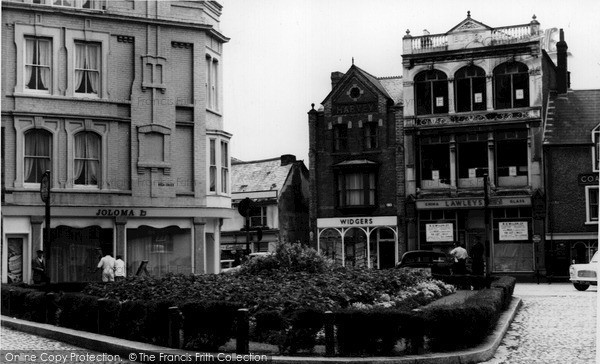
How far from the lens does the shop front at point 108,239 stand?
32.4 meters

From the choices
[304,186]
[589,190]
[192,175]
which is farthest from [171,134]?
[304,186]

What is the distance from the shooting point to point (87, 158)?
33.9 m

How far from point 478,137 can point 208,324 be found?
1525 inches

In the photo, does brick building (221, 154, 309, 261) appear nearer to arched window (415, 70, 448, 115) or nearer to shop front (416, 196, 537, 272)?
shop front (416, 196, 537, 272)

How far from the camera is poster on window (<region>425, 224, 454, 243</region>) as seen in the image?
165ft

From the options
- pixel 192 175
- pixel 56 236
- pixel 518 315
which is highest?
pixel 192 175

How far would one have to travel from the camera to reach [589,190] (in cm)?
4706

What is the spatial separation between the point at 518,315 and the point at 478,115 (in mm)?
28868

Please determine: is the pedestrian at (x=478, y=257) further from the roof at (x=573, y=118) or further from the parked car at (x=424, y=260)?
the roof at (x=573, y=118)

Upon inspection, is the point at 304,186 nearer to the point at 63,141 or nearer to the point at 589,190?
the point at 589,190

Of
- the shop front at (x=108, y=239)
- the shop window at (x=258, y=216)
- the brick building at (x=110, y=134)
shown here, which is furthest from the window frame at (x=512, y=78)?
the shop window at (x=258, y=216)

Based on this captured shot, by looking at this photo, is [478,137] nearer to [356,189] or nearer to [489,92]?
[489,92]

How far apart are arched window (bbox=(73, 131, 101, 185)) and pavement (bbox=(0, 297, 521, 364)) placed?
14898 mm

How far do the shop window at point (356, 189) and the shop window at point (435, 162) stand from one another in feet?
11.2
